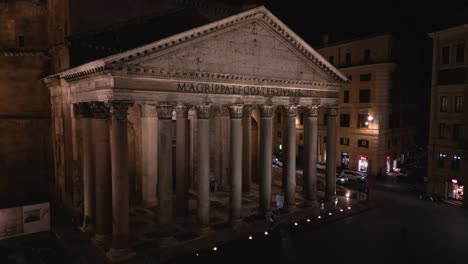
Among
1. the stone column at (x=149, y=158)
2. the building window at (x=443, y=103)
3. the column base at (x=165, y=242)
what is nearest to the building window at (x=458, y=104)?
the building window at (x=443, y=103)

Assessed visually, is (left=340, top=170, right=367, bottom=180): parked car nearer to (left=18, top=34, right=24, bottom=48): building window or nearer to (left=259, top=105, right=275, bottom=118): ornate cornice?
(left=259, top=105, right=275, bottom=118): ornate cornice

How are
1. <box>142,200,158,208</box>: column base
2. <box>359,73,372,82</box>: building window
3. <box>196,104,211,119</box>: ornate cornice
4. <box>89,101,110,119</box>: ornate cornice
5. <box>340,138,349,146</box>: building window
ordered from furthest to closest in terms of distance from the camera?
<box>340,138,349,146</box>: building window
<box>359,73,372,82</box>: building window
<box>142,200,158,208</box>: column base
<box>196,104,211,119</box>: ornate cornice
<box>89,101,110,119</box>: ornate cornice

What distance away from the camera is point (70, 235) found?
65.4 ft

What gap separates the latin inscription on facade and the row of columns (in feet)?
2.92

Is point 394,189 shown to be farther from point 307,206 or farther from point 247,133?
point 247,133

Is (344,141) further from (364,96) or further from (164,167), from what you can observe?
(164,167)

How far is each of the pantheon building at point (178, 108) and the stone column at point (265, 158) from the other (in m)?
0.06

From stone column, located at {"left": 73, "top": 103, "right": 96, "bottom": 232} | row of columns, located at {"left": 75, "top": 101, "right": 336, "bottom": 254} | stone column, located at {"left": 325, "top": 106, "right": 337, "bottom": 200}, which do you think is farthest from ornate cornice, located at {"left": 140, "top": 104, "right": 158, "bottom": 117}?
stone column, located at {"left": 325, "top": 106, "right": 337, "bottom": 200}

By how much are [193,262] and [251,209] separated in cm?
784

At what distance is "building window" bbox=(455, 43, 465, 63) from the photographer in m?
27.2

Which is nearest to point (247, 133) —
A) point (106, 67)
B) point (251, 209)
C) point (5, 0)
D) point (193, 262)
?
point (251, 209)

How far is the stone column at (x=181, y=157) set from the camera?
20422 millimetres

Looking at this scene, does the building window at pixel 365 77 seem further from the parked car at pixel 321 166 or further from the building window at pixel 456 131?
the building window at pixel 456 131

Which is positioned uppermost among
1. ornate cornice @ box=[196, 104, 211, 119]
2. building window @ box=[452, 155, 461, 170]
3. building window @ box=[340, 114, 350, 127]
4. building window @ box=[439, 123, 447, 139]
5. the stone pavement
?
ornate cornice @ box=[196, 104, 211, 119]
